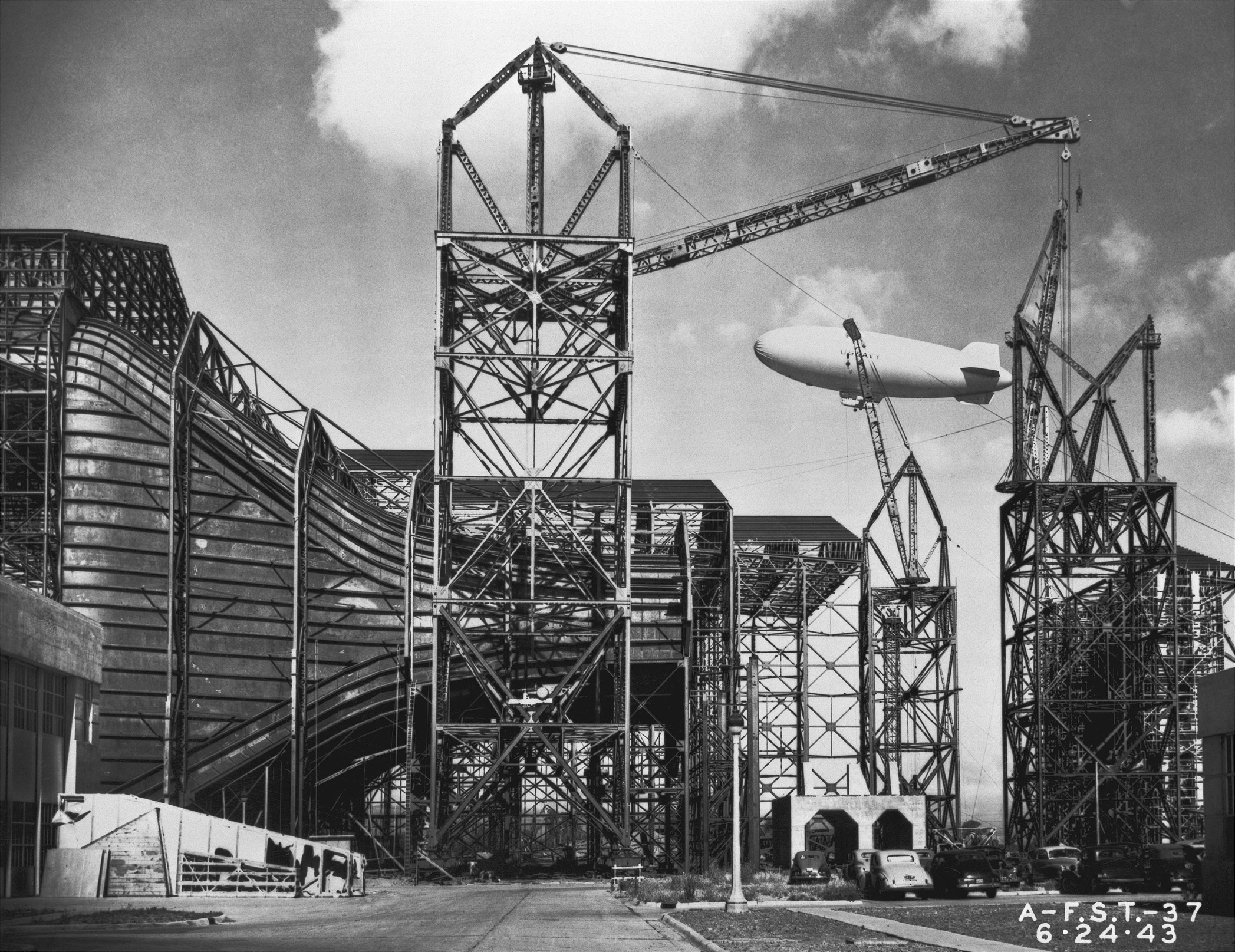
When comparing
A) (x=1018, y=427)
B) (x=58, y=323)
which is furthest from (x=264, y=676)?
(x=1018, y=427)

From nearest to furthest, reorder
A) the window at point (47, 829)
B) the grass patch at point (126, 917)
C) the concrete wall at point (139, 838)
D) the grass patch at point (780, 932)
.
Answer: the grass patch at point (780, 932) → the grass patch at point (126, 917) → the concrete wall at point (139, 838) → the window at point (47, 829)

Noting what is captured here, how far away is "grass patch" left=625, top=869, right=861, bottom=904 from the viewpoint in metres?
45.8

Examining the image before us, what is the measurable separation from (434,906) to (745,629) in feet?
178

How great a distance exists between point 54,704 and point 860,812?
161ft

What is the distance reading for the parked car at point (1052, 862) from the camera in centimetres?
5244

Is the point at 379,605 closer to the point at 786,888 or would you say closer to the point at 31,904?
the point at 786,888

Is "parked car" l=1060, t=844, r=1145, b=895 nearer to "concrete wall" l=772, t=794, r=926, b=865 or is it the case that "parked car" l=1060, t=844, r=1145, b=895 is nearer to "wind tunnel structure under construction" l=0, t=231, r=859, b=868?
"wind tunnel structure under construction" l=0, t=231, r=859, b=868

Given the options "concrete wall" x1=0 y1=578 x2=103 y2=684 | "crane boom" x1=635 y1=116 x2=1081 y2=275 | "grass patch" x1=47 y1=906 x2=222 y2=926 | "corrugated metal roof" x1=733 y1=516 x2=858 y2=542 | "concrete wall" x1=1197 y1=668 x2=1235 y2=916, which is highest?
"crane boom" x1=635 y1=116 x2=1081 y2=275

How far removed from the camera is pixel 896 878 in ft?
144

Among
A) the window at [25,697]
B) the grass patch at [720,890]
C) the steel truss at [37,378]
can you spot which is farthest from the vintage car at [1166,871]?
the steel truss at [37,378]

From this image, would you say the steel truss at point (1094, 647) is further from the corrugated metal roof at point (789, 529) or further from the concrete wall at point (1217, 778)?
the concrete wall at point (1217, 778)

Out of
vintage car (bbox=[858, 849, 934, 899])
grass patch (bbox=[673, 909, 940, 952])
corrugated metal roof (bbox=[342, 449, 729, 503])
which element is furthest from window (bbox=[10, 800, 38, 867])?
corrugated metal roof (bbox=[342, 449, 729, 503])

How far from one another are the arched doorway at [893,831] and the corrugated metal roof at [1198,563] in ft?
134

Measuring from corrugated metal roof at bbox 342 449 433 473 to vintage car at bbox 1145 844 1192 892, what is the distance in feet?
243
